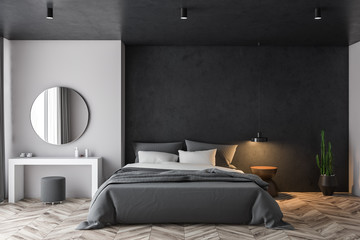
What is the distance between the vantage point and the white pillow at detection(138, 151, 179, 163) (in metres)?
6.58

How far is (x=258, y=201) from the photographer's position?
4.79 metres

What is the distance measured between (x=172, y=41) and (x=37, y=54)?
7.75ft

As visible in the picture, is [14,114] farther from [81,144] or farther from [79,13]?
[79,13]

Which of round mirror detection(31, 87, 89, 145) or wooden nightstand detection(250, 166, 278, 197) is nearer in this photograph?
wooden nightstand detection(250, 166, 278, 197)

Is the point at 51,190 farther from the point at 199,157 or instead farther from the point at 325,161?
the point at 325,161

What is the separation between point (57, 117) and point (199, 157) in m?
2.55

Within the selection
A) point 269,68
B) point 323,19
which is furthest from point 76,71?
point 323,19

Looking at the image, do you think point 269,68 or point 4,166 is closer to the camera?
point 4,166

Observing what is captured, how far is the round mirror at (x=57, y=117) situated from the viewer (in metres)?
6.79

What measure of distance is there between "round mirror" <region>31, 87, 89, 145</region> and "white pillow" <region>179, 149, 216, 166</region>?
1.80 metres

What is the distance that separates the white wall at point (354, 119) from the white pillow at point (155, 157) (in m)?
3.19

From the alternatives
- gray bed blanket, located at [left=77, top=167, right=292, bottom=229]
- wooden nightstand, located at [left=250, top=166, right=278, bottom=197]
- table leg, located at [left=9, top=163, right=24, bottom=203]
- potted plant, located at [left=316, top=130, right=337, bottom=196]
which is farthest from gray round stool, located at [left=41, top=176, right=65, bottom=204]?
potted plant, located at [left=316, top=130, right=337, bottom=196]

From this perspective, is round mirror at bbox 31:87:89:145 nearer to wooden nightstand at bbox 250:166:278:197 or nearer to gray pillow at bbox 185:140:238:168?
gray pillow at bbox 185:140:238:168

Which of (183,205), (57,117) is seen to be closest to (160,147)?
(57,117)
